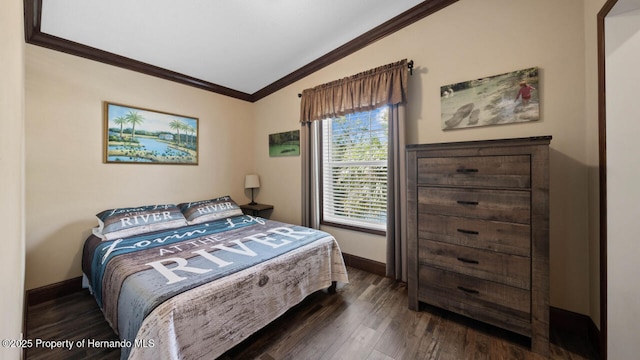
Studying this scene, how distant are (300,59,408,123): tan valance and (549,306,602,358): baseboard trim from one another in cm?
216

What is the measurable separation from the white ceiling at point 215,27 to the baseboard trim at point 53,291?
245 centimetres

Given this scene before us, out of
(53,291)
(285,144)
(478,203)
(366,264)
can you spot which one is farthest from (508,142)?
(53,291)

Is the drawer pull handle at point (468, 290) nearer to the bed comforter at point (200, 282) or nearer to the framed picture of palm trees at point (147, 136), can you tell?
the bed comforter at point (200, 282)

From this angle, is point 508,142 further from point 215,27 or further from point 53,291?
point 53,291

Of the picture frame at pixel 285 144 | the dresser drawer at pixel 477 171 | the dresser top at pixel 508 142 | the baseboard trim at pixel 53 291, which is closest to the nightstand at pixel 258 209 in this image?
the picture frame at pixel 285 144

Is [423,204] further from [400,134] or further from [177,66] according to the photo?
[177,66]

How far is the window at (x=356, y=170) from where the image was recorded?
2.62m

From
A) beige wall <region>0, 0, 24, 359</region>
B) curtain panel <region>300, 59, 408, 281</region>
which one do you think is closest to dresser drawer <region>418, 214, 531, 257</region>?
curtain panel <region>300, 59, 408, 281</region>

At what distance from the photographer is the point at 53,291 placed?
2.19 m

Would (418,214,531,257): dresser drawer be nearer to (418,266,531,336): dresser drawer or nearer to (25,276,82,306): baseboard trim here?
(418,266,531,336): dresser drawer

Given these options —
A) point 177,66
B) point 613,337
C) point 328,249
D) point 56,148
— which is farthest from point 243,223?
point 613,337

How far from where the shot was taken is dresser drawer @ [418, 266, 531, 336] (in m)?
1.51

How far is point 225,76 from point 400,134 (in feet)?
8.49

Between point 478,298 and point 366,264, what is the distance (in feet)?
4.02
